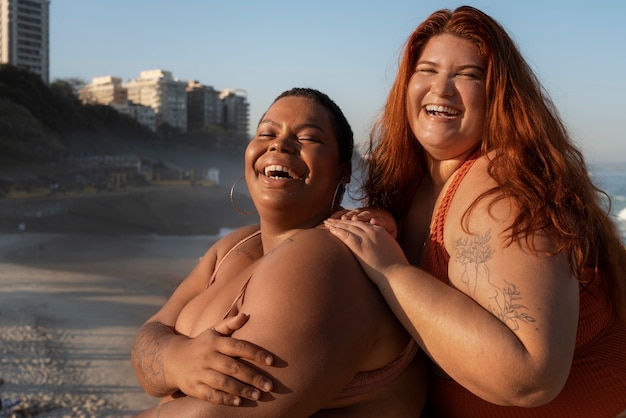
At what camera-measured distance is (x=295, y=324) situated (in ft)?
6.72

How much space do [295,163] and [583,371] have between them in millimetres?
1256

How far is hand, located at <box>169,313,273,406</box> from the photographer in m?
2.04

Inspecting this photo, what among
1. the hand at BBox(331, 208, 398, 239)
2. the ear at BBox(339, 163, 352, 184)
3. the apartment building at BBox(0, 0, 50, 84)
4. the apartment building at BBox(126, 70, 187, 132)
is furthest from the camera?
the apartment building at BBox(126, 70, 187, 132)

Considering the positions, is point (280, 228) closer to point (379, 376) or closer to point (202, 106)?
point (379, 376)

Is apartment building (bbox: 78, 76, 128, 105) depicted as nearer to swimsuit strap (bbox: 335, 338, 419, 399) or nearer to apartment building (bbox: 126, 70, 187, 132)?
apartment building (bbox: 126, 70, 187, 132)

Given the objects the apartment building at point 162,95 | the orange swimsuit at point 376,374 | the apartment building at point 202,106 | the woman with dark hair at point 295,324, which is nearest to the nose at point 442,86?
the woman with dark hair at point 295,324

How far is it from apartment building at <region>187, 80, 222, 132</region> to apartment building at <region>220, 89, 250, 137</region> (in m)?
0.94

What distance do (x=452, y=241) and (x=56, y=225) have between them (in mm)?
38864

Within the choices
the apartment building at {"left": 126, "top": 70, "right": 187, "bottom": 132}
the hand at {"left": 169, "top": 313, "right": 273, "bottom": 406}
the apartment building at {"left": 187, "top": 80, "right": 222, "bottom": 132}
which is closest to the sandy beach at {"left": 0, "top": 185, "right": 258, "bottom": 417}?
the hand at {"left": 169, "top": 313, "right": 273, "bottom": 406}

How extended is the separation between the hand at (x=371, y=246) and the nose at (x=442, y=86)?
1.78ft

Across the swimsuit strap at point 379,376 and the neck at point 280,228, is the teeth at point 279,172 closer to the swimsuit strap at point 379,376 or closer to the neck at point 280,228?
the neck at point 280,228

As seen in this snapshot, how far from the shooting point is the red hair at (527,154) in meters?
2.11

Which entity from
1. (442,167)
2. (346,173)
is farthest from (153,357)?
(442,167)

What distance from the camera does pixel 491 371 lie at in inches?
77.7
